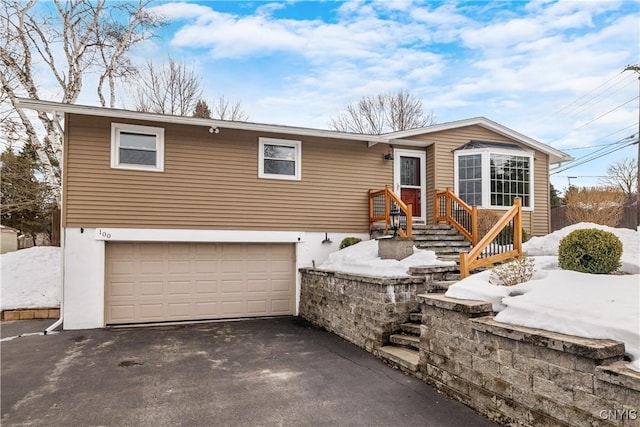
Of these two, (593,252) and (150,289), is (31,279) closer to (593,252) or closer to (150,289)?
(150,289)

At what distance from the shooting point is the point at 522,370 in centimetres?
313

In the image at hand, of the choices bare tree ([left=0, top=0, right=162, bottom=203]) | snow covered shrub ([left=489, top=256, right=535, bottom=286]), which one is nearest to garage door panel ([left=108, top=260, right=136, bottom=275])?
bare tree ([left=0, top=0, right=162, bottom=203])

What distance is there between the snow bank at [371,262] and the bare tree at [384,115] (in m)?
14.5

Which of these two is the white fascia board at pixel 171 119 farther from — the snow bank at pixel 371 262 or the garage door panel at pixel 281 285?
the garage door panel at pixel 281 285

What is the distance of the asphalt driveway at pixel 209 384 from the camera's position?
11.5ft

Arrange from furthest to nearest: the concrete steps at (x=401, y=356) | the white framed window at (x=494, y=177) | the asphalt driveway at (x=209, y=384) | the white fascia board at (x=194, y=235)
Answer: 1. the white framed window at (x=494, y=177)
2. the white fascia board at (x=194, y=235)
3. the concrete steps at (x=401, y=356)
4. the asphalt driveway at (x=209, y=384)

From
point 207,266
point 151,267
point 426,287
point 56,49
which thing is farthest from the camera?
point 56,49

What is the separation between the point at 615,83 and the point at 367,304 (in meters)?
15.4

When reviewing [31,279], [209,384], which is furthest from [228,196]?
[31,279]

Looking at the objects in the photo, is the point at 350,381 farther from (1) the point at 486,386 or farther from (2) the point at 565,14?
(2) the point at 565,14

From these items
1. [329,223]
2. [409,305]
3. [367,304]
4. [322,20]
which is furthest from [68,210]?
[322,20]

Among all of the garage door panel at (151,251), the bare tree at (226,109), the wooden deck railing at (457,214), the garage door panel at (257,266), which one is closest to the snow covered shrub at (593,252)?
the wooden deck railing at (457,214)

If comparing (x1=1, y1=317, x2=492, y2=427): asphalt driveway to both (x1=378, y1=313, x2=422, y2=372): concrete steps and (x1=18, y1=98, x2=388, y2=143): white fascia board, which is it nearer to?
(x1=378, y1=313, x2=422, y2=372): concrete steps

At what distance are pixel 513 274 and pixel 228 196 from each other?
236 inches
